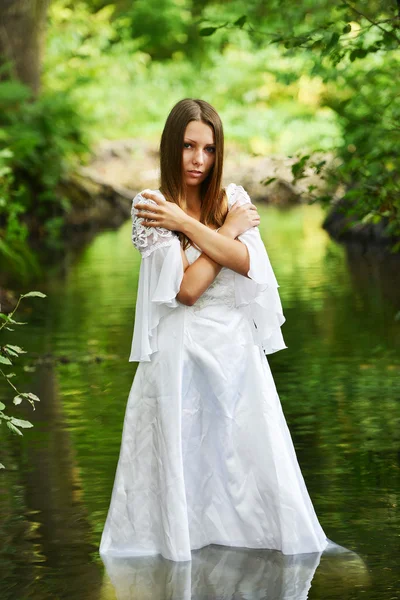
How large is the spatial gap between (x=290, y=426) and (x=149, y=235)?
9.99 ft

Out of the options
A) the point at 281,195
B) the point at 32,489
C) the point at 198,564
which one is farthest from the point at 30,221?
the point at 198,564

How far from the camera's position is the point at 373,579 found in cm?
450

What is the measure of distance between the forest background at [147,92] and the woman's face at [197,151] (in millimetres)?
1634

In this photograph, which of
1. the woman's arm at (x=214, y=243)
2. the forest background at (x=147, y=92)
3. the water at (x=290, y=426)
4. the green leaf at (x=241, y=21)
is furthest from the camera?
the forest background at (x=147, y=92)

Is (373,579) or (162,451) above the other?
(162,451)

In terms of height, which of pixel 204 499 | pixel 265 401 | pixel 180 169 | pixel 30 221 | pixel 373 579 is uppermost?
pixel 30 221

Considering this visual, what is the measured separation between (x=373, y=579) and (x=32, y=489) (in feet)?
6.85

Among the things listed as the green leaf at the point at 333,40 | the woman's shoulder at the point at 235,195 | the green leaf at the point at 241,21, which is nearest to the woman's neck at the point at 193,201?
the woman's shoulder at the point at 235,195

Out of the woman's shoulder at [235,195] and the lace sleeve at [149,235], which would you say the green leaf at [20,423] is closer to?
the lace sleeve at [149,235]

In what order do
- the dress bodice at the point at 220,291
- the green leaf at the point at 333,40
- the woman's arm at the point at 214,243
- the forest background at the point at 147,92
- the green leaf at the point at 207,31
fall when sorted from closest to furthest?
1. the woman's arm at the point at 214,243
2. the dress bodice at the point at 220,291
3. the green leaf at the point at 333,40
4. the green leaf at the point at 207,31
5. the forest background at the point at 147,92

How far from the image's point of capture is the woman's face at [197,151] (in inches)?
177

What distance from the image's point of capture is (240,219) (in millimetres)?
4543

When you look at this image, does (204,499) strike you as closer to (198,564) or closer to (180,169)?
(198,564)

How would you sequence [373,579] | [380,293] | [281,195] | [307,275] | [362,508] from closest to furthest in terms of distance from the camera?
[373,579] < [362,508] < [380,293] < [307,275] < [281,195]
